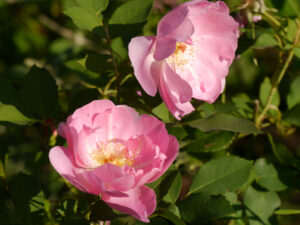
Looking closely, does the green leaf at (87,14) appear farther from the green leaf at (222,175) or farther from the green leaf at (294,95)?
the green leaf at (294,95)

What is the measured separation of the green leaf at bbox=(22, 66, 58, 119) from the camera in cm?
105

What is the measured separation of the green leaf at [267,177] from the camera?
115 centimetres

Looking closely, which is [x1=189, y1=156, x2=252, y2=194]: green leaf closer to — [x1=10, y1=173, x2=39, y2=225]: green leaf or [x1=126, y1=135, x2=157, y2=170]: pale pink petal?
[x1=126, y1=135, x2=157, y2=170]: pale pink petal

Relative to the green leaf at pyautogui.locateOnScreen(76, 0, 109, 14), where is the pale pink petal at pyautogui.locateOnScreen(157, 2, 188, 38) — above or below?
above

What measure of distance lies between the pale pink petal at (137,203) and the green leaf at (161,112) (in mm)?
187

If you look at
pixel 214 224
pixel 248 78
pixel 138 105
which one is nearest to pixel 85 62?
pixel 138 105

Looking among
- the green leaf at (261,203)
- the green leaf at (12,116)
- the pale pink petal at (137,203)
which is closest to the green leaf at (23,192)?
the green leaf at (12,116)

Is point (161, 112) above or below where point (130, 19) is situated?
below

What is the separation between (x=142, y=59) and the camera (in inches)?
32.7

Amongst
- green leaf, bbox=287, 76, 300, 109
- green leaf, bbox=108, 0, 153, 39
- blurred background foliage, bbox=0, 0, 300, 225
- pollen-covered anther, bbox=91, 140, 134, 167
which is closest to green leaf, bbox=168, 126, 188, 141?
blurred background foliage, bbox=0, 0, 300, 225

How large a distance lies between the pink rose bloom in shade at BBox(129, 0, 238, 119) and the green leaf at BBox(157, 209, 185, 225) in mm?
182

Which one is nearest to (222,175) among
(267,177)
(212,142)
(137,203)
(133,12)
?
(212,142)

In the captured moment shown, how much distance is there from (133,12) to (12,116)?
0.33m

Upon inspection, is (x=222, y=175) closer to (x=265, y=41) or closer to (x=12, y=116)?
(x=265, y=41)
